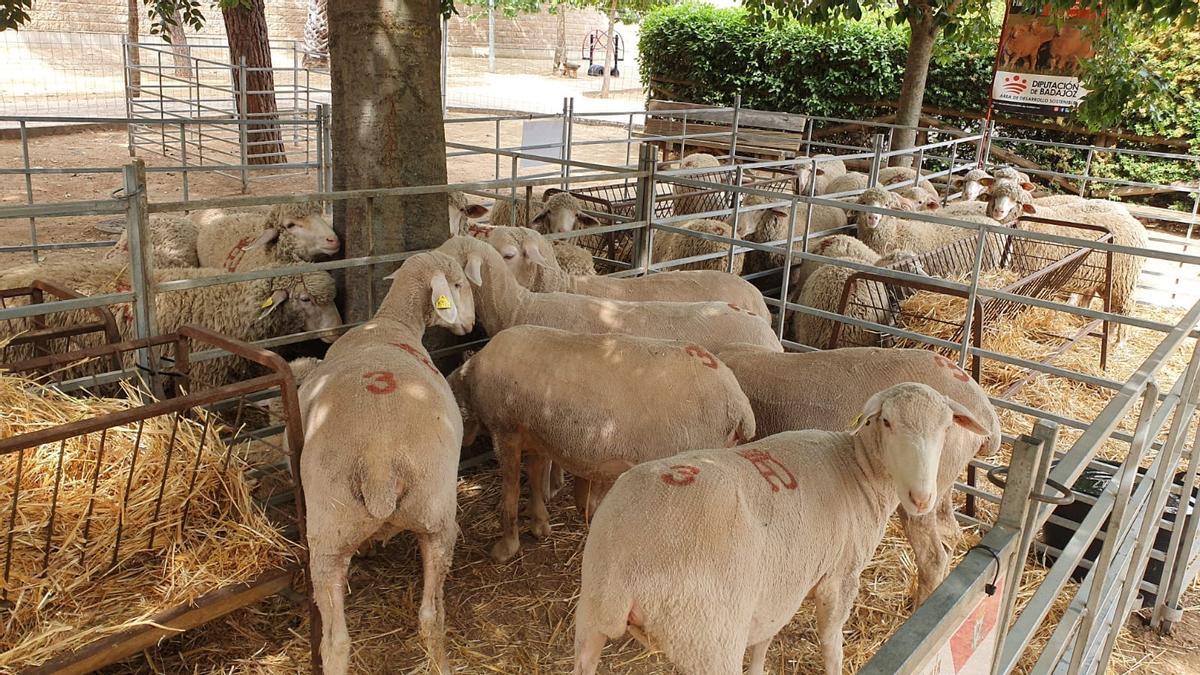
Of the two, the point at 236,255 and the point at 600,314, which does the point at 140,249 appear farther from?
the point at 236,255

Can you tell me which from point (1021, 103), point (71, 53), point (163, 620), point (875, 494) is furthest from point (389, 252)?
point (71, 53)

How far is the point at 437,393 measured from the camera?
3.40 meters

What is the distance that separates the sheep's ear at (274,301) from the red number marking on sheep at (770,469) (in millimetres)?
2883

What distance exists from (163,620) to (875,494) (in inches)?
94.4

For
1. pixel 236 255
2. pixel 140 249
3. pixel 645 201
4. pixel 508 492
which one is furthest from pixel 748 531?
A: pixel 236 255

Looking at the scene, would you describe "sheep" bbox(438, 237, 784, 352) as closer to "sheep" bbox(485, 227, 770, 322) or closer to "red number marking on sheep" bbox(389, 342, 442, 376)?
"sheep" bbox(485, 227, 770, 322)

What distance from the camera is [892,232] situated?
7.73 m

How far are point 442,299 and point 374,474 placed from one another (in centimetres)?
121

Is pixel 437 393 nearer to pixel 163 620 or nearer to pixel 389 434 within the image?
pixel 389 434

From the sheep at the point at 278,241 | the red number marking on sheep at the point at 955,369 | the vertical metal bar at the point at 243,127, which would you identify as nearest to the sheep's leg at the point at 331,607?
the sheep at the point at 278,241

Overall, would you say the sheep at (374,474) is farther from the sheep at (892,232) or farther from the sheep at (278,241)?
the sheep at (892,232)

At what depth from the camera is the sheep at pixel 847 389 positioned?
12.7ft

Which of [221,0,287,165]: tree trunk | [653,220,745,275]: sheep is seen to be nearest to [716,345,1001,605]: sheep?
[653,220,745,275]: sheep

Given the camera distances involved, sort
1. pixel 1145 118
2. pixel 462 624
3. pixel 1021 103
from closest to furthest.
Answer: pixel 462 624, pixel 1021 103, pixel 1145 118
